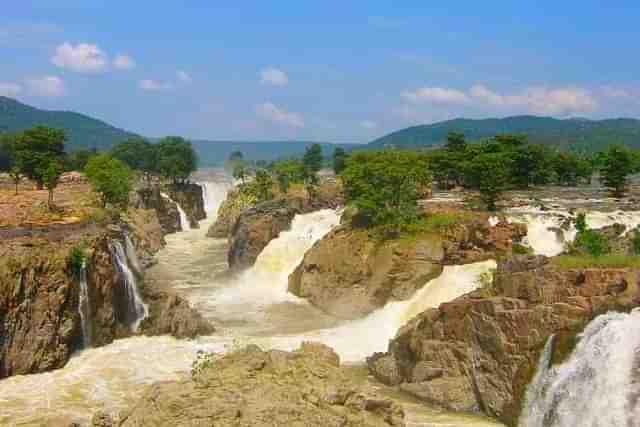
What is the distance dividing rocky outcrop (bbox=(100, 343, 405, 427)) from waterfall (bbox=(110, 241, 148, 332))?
15266 millimetres

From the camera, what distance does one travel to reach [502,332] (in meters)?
21.4

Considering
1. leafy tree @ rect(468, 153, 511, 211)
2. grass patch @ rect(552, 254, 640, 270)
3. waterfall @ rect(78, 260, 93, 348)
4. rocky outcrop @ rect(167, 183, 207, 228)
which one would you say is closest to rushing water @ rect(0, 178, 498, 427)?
waterfall @ rect(78, 260, 93, 348)

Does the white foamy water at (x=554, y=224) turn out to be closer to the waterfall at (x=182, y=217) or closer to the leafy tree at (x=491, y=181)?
the leafy tree at (x=491, y=181)

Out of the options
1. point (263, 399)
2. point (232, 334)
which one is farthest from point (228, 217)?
point (263, 399)

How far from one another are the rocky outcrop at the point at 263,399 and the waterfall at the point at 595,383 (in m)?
5.45

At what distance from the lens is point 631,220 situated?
126 feet

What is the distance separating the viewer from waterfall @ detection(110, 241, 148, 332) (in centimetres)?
3167

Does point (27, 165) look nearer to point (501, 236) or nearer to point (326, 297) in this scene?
point (326, 297)

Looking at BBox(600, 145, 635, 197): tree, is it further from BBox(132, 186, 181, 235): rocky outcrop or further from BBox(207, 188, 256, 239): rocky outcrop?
BBox(132, 186, 181, 235): rocky outcrop

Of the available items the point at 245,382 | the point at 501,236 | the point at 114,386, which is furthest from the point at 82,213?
the point at 245,382

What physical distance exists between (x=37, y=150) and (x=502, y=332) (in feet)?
170

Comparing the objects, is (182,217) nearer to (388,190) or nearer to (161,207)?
(161,207)

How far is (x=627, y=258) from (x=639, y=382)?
20.8 feet

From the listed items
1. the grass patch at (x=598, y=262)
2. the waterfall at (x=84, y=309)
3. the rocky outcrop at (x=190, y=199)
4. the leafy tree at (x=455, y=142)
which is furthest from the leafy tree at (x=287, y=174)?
the grass patch at (x=598, y=262)
